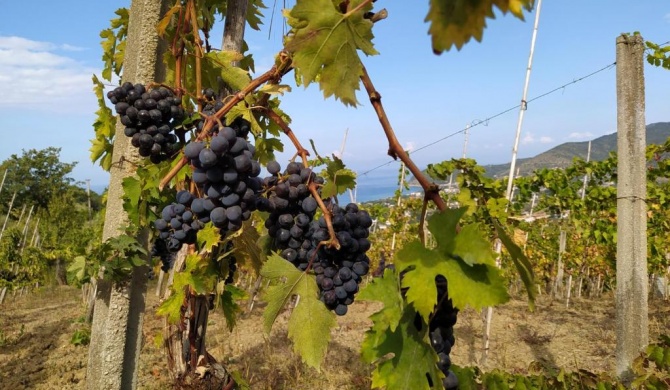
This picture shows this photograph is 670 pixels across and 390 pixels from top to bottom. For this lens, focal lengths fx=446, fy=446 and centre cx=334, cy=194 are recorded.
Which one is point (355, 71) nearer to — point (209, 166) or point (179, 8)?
point (209, 166)

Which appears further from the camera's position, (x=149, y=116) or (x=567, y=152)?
(x=567, y=152)

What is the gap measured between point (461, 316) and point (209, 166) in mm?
10147

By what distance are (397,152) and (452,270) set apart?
0.25 metres

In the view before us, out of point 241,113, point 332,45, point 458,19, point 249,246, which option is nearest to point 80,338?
point 249,246

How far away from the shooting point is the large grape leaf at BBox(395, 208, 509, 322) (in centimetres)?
83

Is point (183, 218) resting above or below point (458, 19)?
below

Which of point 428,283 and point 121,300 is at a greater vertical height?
point 428,283

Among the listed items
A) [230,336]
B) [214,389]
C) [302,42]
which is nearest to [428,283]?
[302,42]

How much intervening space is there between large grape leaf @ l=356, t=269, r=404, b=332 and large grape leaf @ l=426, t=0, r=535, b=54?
0.53m

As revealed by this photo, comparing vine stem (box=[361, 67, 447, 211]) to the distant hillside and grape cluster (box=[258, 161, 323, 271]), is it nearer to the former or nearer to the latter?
grape cluster (box=[258, 161, 323, 271])

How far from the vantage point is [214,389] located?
1.93 meters

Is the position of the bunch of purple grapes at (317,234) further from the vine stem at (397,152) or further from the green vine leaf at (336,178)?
the vine stem at (397,152)

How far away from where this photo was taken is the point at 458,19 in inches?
21.0

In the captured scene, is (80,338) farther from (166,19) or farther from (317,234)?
(317,234)
